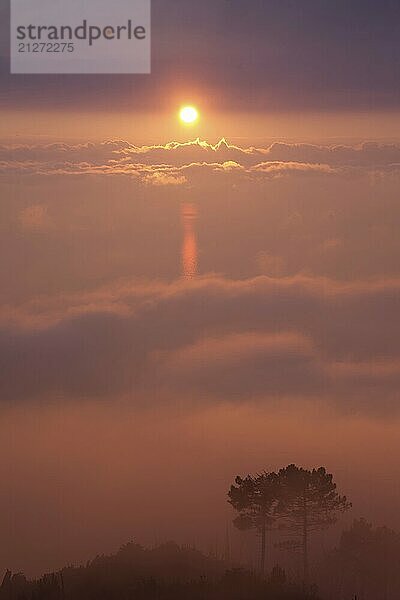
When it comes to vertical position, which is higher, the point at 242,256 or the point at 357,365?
the point at 242,256

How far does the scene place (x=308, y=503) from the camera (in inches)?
366

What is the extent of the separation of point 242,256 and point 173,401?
246cm

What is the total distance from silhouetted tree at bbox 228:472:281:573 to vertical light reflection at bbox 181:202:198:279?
3.27m

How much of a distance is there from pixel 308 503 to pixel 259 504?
63cm

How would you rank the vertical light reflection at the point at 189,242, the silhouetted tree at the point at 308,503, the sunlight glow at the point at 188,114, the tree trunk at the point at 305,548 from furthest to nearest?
the vertical light reflection at the point at 189,242 < the sunlight glow at the point at 188,114 < the silhouetted tree at the point at 308,503 < the tree trunk at the point at 305,548

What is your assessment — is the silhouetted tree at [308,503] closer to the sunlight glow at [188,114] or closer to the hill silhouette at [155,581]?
the hill silhouette at [155,581]

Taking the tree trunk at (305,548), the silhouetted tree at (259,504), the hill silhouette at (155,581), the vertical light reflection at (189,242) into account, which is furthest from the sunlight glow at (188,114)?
the hill silhouette at (155,581)

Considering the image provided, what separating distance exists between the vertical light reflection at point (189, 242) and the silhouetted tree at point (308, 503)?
3.38 meters

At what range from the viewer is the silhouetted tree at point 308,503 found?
30.3ft

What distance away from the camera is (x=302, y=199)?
37.2 ft

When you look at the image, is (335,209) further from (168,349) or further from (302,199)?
(168,349)

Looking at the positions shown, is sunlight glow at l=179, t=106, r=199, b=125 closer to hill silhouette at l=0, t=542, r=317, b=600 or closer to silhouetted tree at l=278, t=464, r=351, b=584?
silhouetted tree at l=278, t=464, r=351, b=584

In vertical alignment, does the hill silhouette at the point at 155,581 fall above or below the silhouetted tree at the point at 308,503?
below

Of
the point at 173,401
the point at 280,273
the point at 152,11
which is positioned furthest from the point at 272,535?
the point at 152,11
